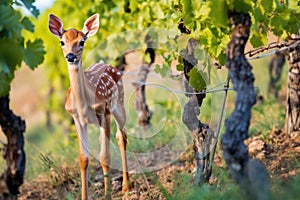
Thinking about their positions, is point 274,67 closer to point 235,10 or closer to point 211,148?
point 211,148

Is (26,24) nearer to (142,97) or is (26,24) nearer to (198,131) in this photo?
(198,131)

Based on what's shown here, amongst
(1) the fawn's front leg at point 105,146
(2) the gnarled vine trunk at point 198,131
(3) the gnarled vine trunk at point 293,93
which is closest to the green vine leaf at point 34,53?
(1) the fawn's front leg at point 105,146

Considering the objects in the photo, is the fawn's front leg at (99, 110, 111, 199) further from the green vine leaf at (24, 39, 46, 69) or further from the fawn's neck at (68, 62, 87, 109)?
the green vine leaf at (24, 39, 46, 69)

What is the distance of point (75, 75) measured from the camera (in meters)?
4.11

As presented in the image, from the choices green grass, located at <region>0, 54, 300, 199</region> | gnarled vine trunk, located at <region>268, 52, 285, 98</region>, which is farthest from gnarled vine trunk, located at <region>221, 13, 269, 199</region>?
gnarled vine trunk, located at <region>268, 52, 285, 98</region>

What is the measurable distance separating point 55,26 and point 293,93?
7.13ft

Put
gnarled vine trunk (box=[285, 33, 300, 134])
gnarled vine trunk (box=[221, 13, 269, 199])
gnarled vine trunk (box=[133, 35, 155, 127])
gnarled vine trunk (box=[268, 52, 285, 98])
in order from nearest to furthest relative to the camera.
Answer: gnarled vine trunk (box=[221, 13, 269, 199])
gnarled vine trunk (box=[285, 33, 300, 134])
gnarled vine trunk (box=[133, 35, 155, 127])
gnarled vine trunk (box=[268, 52, 285, 98])

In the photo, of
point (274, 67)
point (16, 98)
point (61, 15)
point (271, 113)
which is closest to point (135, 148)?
point (271, 113)

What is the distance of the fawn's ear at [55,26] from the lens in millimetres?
4109

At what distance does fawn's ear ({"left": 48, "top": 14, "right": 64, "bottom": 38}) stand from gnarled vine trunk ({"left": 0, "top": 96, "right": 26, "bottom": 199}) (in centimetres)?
63

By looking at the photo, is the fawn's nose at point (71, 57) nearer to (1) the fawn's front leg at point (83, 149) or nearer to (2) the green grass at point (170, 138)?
(1) the fawn's front leg at point (83, 149)

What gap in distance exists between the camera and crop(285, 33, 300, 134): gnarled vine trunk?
5.01 m

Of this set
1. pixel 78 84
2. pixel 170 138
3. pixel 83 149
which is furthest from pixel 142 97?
pixel 78 84

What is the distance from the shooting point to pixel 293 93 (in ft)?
16.7
